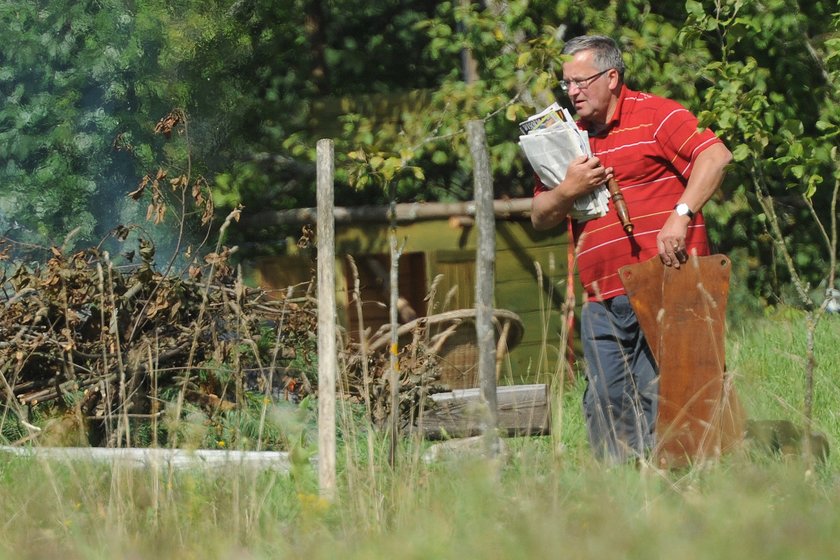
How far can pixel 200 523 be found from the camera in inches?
146

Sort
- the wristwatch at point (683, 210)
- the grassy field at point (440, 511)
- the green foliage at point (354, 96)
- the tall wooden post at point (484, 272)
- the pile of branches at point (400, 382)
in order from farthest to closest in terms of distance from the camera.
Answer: the green foliage at point (354, 96) → the pile of branches at point (400, 382) → the wristwatch at point (683, 210) → the tall wooden post at point (484, 272) → the grassy field at point (440, 511)

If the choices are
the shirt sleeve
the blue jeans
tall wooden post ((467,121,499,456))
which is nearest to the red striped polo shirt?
the shirt sleeve

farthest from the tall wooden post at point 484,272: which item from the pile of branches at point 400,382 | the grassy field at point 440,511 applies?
the pile of branches at point 400,382

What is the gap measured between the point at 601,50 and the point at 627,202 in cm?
60

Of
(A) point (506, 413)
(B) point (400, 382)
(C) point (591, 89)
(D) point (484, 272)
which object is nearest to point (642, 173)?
(C) point (591, 89)

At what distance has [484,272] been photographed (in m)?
4.42

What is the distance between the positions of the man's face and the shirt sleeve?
21 cm

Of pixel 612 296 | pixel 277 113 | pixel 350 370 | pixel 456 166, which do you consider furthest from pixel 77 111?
pixel 612 296

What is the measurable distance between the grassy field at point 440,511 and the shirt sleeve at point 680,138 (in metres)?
0.89

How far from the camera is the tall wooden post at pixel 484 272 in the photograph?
430 cm

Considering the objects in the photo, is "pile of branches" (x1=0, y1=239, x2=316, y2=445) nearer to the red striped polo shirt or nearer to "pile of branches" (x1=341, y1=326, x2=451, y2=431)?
"pile of branches" (x1=341, y1=326, x2=451, y2=431)

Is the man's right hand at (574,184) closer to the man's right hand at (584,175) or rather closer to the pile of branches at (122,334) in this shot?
the man's right hand at (584,175)

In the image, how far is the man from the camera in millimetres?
4570

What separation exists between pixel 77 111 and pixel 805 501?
581 cm
